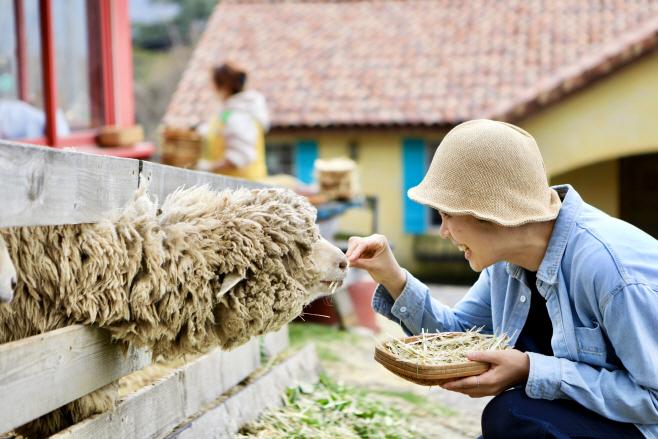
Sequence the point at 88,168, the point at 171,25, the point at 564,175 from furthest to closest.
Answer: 1. the point at 171,25
2. the point at 564,175
3. the point at 88,168

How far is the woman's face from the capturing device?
1975mm

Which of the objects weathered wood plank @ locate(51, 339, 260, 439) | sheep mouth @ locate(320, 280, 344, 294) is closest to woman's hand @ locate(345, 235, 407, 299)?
sheep mouth @ locate(320, 280, 344, 294)

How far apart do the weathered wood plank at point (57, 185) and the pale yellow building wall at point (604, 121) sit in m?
10.5

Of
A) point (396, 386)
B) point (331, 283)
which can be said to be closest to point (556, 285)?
point (331, 283)

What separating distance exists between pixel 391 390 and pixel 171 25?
3011 centimetres

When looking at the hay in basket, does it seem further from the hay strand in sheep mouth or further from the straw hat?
the straw hat

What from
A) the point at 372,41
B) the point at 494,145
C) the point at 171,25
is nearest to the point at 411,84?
the point at 372,41

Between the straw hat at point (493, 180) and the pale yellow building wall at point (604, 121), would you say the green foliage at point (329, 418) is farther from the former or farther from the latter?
the pale yellow building wall at point (604, 121)

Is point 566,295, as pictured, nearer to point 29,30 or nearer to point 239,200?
point 239,200

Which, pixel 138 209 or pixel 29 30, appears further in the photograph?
pixel 29 30

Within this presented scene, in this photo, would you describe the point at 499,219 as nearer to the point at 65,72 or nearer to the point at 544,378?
the point at 544,378

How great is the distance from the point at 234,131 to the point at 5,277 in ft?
13.2

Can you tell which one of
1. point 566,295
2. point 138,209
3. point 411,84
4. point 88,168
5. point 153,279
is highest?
point 411,84

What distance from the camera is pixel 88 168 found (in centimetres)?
164
